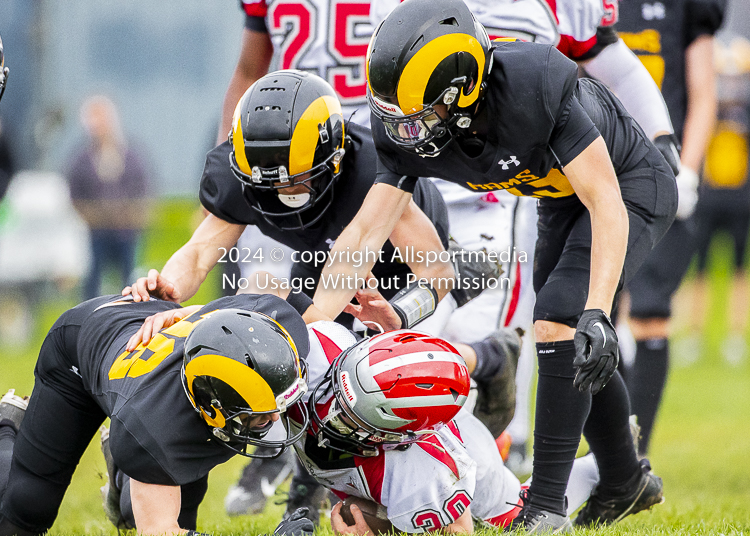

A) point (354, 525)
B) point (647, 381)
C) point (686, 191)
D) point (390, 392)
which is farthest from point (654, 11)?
point (354, 525)

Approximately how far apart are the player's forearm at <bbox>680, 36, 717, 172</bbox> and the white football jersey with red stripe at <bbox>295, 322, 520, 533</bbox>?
2594 millimetres

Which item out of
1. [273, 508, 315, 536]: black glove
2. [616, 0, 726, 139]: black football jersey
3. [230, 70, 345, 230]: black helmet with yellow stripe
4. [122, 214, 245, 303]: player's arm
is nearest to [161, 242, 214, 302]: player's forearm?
[122, 214, 245, 303]: player's arm

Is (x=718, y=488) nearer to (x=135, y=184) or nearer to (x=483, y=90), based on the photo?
(x=483, y=90)

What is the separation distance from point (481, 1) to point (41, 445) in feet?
8.94

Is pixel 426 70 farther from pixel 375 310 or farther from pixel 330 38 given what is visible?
pixel 330 38

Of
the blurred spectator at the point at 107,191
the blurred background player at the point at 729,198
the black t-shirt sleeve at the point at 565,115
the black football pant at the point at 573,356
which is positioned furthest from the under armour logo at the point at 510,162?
the blurred spectator at the point at 107,191

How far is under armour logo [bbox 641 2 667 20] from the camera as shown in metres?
5.44

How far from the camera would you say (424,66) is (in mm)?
3066

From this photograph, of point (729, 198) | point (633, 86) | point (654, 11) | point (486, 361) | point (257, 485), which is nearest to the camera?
point (486, 361)

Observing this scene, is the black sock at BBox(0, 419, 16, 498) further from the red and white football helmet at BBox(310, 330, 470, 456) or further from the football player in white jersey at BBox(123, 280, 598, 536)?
the red and white football helmet at BBox(310, 330, 470, 456)

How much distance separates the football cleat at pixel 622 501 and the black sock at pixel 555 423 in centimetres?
46

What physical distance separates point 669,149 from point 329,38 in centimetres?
171

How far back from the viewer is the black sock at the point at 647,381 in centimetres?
492

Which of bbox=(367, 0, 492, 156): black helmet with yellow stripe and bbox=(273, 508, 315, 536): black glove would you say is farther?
bbox=(367, 0, 492, 156): black helmet with yellow stripe
